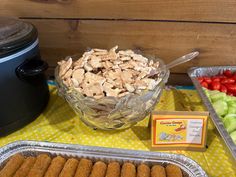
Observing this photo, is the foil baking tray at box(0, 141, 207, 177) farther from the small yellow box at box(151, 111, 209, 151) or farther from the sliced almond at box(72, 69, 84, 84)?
the sliced almond at box(72, 69, 84, 84)

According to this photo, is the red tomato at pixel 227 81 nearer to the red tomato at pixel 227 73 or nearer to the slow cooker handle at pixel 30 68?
the red tomato at pixel 227 73

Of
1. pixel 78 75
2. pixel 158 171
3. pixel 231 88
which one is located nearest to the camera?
pixel 158 171

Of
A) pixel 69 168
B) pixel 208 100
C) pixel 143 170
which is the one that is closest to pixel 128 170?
pixel 143 170

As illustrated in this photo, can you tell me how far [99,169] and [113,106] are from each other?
0.15 m

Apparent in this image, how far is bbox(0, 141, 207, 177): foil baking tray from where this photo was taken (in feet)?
2.14

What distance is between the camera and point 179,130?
0.70 metres

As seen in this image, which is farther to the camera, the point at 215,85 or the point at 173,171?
the point at 215,85

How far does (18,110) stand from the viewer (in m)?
0.75

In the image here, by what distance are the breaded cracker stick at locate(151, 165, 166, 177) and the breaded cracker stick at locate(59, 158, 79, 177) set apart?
0.18 meters

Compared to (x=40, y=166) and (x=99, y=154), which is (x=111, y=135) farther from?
(x=40, y=166)

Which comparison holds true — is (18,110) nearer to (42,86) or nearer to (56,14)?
(42,86)

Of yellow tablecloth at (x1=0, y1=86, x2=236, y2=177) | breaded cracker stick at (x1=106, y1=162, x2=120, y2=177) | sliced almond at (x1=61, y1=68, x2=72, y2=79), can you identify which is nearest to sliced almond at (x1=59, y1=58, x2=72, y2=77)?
sliced almond at (x1=61, y1=68, x2=72, y2=79)

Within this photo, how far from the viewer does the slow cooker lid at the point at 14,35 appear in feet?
2.20

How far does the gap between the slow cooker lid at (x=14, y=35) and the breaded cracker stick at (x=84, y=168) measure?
323 millimetres
